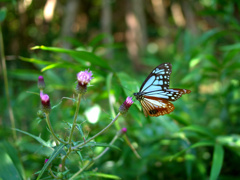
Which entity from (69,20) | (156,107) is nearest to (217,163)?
(156,107)

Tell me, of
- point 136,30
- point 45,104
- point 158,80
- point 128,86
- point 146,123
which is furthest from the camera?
point 136,30

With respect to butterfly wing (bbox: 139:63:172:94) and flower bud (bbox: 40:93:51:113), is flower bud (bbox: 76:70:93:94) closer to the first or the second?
flower bud (bbox: 40:93:51:113)

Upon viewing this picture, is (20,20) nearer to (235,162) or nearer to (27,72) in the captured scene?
(27,72)

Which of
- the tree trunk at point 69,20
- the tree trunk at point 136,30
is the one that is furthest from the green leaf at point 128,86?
the tree trunk at point 136,30

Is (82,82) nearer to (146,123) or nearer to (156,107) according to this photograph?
(156,107)

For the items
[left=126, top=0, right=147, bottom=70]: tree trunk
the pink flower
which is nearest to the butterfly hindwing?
the pink flower

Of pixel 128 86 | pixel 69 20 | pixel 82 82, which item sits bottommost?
pixel 82 82

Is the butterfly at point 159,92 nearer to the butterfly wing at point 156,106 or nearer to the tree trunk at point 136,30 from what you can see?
the butterfly wing at point 156,106

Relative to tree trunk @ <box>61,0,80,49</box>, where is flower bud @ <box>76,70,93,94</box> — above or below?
below

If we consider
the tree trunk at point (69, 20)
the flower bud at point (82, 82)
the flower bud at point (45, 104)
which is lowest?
the flower bud at point (45, 104)
